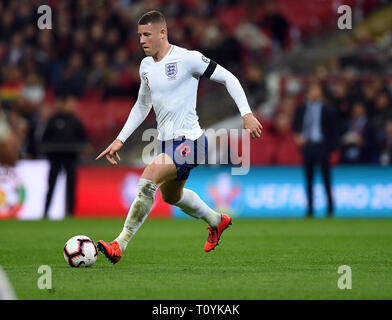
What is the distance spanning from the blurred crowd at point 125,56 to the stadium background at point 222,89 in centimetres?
3

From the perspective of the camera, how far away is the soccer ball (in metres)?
7.20

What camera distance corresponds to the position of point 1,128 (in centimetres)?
354

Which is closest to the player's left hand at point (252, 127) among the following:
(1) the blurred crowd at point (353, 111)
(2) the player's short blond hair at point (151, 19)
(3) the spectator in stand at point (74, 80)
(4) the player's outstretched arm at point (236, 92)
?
(4) the player's outstretched arm at point (236, 92)

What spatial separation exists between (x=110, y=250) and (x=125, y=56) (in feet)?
40.9

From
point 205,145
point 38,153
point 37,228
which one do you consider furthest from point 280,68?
point 205,145

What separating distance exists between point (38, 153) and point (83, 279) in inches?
406

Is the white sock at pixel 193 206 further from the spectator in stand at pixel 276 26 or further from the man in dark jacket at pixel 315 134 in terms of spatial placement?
the spectator in stand at pixel 276 26

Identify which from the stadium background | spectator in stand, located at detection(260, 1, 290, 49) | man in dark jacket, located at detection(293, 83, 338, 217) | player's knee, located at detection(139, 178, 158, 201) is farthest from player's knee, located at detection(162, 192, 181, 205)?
spectator in stand, located at detection(260, 1, 290, 49)

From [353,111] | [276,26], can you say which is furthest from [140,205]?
[276,26]

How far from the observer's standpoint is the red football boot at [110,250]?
7113 mm

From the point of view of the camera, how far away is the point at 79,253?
7203 mm
